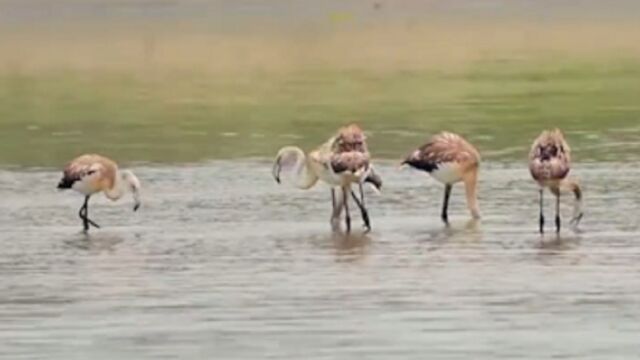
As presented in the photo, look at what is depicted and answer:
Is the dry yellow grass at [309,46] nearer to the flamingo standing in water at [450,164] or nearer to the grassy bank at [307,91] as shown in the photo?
the grassy bank at [307,91]

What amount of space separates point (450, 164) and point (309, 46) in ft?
91.8

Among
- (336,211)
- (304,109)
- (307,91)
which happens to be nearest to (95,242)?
(336,211)

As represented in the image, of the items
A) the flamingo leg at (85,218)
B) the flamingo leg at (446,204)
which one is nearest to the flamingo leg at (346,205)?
the flamingo leg at (446,204)

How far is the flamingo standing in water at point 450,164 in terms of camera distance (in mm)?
20203

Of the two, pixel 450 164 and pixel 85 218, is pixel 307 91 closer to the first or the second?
pixel 450 164

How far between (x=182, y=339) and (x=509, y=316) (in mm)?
2011

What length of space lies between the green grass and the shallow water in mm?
4049

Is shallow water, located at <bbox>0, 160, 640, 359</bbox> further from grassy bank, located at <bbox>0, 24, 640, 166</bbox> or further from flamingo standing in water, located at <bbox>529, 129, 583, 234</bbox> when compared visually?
grassy bank, located at <bbox>0, 24, 640, 166</bbox>

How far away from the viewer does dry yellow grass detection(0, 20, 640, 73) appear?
43.8m

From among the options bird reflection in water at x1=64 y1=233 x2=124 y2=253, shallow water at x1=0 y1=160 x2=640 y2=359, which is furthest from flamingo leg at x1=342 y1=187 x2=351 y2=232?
bird reflection in water at x1=64 y1=233 x2=124 y2=253

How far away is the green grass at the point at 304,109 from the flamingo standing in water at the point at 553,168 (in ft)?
16.5

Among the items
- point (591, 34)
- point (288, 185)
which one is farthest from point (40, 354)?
point (591, 34)

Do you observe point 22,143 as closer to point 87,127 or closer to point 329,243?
point 87,127

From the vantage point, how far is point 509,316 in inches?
581
